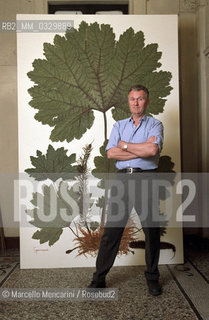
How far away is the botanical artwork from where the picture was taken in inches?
129

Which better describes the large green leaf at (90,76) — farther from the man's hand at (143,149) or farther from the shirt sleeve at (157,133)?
the man's hand at (143,149)

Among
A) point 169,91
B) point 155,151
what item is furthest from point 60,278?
point 169,91

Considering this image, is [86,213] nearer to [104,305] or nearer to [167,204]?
[167,204]

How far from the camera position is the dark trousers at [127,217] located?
2520mm

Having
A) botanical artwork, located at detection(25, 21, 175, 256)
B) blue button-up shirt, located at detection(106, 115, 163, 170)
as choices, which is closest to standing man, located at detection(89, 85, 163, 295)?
blue button-up shirt, located at detection(106, 115, 163, 170)

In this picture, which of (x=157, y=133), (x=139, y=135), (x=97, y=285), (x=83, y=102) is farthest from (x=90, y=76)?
(x=97, y=285)

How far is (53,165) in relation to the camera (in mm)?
3295

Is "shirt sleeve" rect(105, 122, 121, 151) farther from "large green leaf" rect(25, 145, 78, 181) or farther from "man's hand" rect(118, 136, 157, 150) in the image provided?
"large green leaf" rect(25, 145, 78, 181)

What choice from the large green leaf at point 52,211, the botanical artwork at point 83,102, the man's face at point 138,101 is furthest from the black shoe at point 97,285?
the man's face at point 138,101

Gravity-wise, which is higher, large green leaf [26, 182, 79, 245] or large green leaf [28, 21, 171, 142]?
large green leaf [28, 21, 171, 142]

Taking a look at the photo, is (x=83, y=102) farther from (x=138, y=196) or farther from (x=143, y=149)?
(x=138, y=196)

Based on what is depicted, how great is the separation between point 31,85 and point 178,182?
66.4 inches

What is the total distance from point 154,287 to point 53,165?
4.76ft

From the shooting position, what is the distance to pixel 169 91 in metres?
3.33
